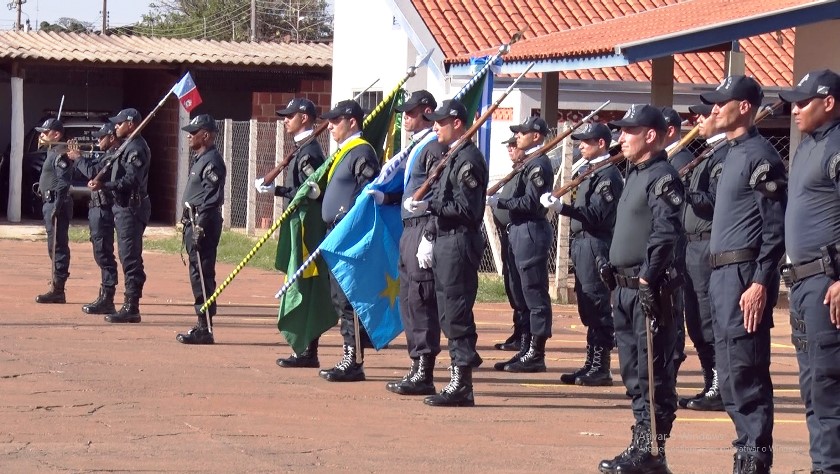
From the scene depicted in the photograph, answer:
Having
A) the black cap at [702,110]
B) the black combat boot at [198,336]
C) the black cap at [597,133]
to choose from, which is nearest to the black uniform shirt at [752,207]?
the black cap at [702,110]

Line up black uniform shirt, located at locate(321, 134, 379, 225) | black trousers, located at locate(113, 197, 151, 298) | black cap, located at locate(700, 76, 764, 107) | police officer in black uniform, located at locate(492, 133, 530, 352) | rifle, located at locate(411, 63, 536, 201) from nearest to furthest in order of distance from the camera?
black cap, located at locate(700, 76, 764, 107), rifle, located at locate(411, 63, 536, 201), black uniform shirt, located at locate(321, 134, 379, 225), police officer in black uniform, located at locate(492, 133, 530, 352), black trousers, located at locate(113, 197, 151, 298)

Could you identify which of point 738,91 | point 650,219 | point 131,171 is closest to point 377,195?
point 650,219

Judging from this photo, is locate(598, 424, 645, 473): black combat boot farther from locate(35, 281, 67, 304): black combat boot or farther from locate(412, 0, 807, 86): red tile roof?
locate(412, 0, 807, 86): red tile roof

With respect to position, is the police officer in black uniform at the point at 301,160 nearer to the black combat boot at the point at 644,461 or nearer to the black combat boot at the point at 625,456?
the black combat boot at the point at 625,456

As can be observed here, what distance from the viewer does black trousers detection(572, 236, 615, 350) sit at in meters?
10.6

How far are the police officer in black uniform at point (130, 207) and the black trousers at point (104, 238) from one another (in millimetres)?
331

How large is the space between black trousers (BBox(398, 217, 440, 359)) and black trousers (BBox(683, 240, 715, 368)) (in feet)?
6.01

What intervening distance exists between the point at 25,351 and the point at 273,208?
12509 mm

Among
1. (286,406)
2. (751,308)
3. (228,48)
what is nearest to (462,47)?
(228,48)

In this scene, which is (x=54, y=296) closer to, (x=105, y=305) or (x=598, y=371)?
(x=105, y=305)

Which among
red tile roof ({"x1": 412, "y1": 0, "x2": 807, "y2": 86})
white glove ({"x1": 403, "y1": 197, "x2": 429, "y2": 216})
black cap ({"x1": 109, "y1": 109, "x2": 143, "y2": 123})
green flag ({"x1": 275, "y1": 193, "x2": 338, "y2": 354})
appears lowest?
green flag ({"x1": 275, "y1": 193, "x2": 338, "y2": 354})

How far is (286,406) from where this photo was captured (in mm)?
9203

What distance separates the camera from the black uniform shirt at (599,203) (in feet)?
34.2

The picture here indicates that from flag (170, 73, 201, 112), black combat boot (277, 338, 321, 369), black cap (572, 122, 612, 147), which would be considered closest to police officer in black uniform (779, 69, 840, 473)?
black cap (572, 122, 612, 147)
